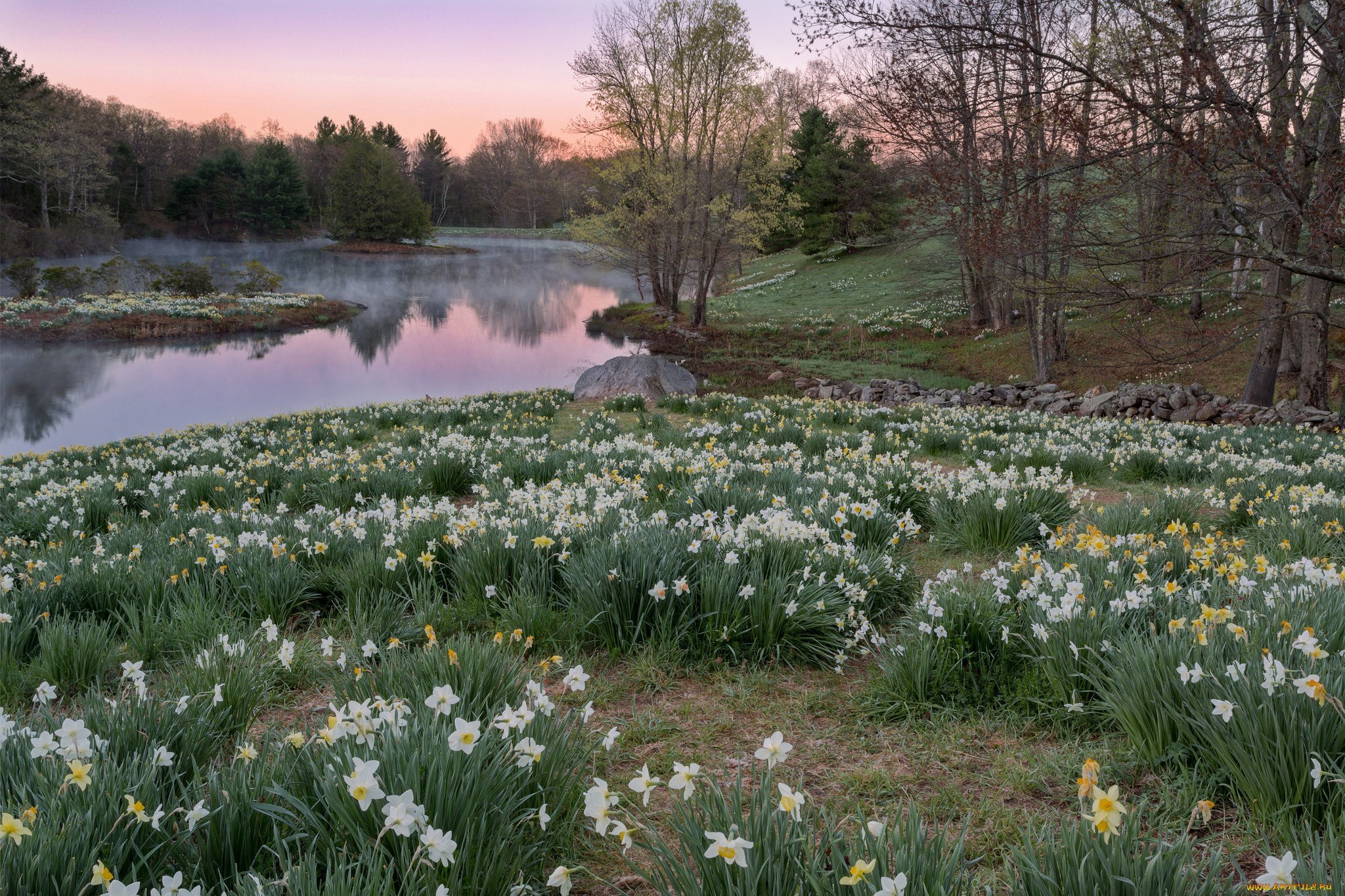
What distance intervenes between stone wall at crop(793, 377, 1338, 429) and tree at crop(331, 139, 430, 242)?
1908 inches

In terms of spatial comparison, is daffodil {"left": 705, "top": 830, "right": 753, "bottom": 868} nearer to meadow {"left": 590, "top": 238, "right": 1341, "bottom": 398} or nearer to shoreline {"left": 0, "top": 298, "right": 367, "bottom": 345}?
meadow {"left": 590, "top": 238, "right": 1341, "bottom": 398}

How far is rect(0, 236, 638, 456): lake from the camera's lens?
1727 cm

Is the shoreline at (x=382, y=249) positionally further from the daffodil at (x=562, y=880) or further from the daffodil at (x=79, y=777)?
the daffodil at (x=562, y=880)

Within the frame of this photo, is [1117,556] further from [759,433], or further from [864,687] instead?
[759,433]

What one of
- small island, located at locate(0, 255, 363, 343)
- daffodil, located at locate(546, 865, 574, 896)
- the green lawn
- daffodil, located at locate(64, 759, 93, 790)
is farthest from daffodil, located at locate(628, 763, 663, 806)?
small island, located at locate(0, 255, 363, 343)

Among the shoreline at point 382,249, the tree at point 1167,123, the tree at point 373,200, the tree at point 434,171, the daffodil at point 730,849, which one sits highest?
the tree at point 434,171

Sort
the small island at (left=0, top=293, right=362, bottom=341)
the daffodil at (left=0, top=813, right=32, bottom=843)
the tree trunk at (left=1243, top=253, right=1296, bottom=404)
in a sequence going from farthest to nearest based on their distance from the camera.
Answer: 1. the small island at (left=0, top=293, right=362, bottom=341)
2. the tree trunk at (left=1243, top=253, right=1296, bottom=404)
3. the daffodil at (left=0, top=813, right=32, bottom=843)

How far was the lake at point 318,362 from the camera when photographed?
56.6 ft

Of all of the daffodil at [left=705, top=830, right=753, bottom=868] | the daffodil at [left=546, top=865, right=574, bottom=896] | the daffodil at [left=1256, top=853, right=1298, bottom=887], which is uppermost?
the daffodil at [left=1256, top=853, right=1298, bottom=887]

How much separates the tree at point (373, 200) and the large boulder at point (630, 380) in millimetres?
49059

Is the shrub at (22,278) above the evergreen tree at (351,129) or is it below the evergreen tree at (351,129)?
below

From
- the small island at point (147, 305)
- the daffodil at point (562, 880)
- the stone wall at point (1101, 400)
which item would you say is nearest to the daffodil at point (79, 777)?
the daffodil at point (562, 880)

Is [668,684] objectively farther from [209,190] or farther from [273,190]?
[209,190]

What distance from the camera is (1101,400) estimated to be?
1344 cm
